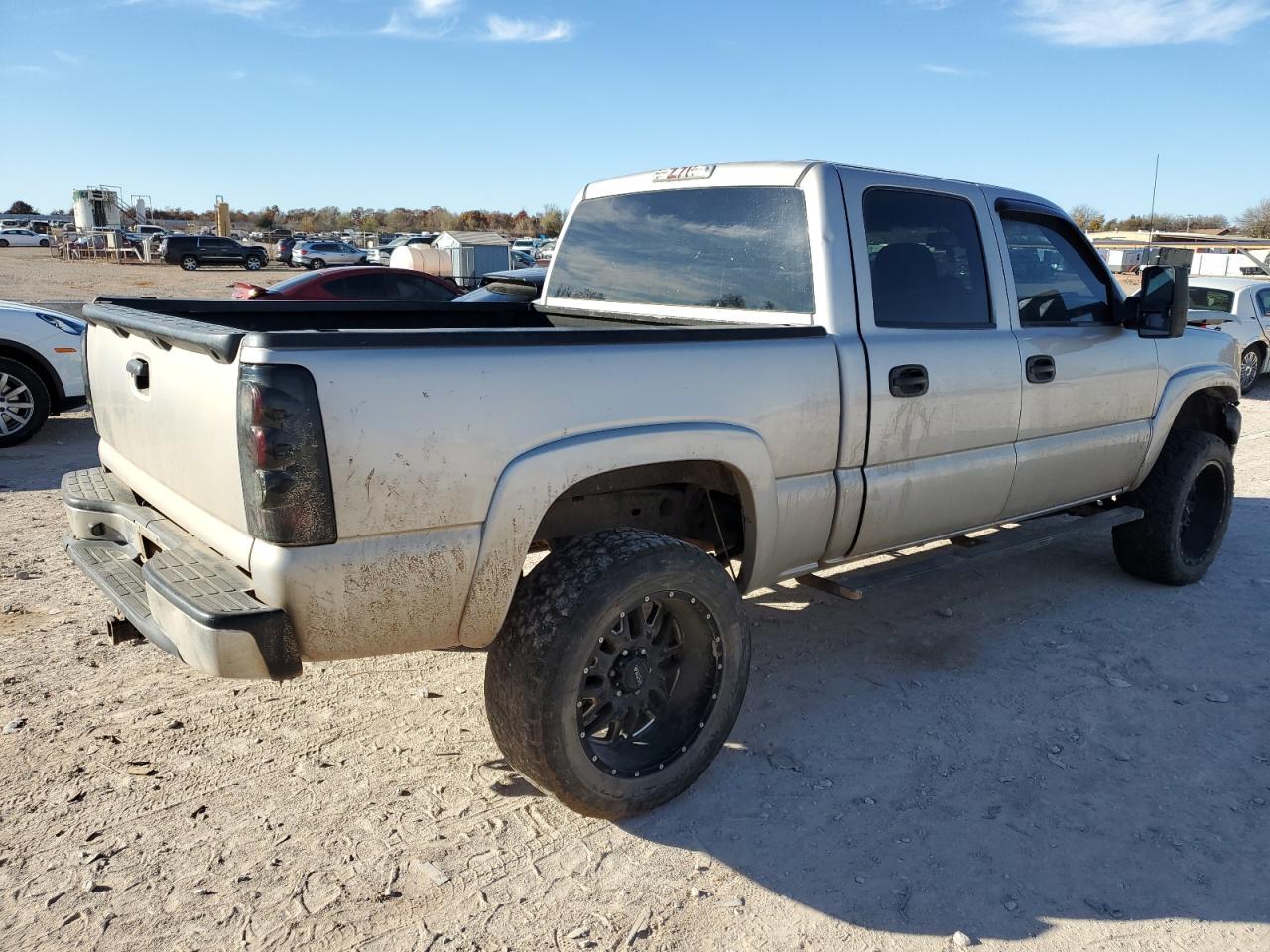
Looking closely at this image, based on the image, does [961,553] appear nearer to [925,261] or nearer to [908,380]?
[908,380]

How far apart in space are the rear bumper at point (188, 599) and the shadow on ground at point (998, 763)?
52.2 inches

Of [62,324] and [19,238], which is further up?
[19,238]

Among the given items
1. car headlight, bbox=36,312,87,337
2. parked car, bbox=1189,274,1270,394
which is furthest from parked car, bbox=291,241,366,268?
car headlight, bbox=36,312,87,337

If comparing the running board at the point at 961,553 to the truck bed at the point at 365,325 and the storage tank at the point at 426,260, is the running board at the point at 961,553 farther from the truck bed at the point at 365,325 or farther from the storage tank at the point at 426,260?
the storage tank at the point at 426,260

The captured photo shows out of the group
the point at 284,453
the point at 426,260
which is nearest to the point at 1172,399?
the point at 284,453

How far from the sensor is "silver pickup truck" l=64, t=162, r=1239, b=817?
8.27 ft

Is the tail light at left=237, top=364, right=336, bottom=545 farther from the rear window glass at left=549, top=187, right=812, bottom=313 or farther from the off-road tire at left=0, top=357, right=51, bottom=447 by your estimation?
the off-road tire at left=0, top=357, right=51, bottom=447

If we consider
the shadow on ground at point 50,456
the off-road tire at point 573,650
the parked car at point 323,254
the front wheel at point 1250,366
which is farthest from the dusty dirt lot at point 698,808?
the parked car at point 323,254

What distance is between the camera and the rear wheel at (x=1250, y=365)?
1353cm

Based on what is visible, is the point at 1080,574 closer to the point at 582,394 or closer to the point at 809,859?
→ the point at 809,859

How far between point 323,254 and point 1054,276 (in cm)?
4358

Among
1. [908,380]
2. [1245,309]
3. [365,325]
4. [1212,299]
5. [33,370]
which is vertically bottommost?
[33,370]

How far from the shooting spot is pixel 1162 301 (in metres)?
4.52

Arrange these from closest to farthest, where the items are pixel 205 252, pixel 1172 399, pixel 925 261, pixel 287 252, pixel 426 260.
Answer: pixel 925 261, pixel 1172 399, pixel 426 260, pixel 205 252, pixel 287 252
